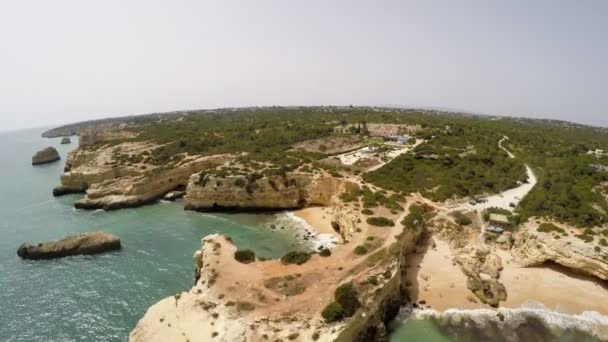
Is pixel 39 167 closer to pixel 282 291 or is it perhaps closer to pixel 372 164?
pixel 372 164

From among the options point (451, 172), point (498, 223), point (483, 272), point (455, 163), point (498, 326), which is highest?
point (455, 163)

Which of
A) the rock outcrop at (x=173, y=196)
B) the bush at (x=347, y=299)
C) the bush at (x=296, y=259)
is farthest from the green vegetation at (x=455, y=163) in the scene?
the bush at (x=347, y=299)

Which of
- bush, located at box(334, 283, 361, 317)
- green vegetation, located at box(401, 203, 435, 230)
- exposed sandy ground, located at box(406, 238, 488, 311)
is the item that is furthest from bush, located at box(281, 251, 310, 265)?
green vegetation, located at box(401, 203, 435, 230)

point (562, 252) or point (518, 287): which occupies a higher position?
point (562, 252)

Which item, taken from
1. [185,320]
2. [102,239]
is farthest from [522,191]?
[102,239]

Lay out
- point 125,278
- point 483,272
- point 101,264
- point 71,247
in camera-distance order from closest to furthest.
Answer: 1. point 125,278
2. point 483,272
3. point 101,264
4. point 71,247

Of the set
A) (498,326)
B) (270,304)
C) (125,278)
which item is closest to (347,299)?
(270,304)

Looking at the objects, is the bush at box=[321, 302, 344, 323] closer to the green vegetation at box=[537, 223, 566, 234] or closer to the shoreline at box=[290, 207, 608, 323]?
the shoreline at box=[290, 207, 608, 323]

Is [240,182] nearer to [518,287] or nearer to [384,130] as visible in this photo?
[518,287]
